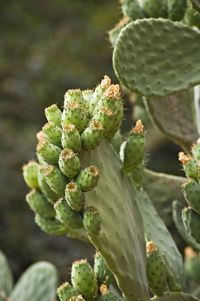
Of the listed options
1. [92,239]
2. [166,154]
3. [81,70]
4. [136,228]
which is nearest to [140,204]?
[136,228]

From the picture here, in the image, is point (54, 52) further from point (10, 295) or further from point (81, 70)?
point (10, 295)

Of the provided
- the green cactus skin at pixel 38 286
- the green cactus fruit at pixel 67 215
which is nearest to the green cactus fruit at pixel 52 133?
the green cactus fruit at pixel 67 215

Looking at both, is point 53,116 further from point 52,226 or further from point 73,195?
point 52,226

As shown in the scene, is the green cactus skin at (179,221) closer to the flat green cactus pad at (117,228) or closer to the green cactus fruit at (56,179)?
the flat green cactus pad at (117,228)

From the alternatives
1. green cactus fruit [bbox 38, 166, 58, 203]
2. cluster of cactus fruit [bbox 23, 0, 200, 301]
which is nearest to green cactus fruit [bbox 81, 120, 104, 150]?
cluster of cactus fruit [bbox 23, 0, 200, 301]

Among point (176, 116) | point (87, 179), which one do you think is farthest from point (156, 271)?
point (176, 116)
